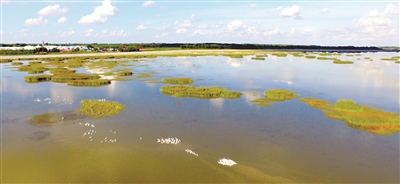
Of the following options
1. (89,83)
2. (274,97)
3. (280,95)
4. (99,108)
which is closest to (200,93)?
(274,97)

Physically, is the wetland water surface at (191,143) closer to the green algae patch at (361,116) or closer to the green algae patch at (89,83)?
the green algae patch at (361,116)

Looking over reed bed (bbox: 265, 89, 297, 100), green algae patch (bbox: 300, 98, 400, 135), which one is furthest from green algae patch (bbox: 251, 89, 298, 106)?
green algae patch (bbox: 300, 98, 400, 135)

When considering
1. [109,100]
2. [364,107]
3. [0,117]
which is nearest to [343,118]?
[364,107]

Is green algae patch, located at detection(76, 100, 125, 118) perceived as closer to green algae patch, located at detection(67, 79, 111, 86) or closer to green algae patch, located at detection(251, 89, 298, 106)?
green algae patch, located at detection(67, 79, 111, 86)

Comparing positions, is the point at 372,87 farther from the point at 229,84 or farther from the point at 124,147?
the point at 124,147

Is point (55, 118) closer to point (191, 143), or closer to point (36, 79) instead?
point (191, 143)
